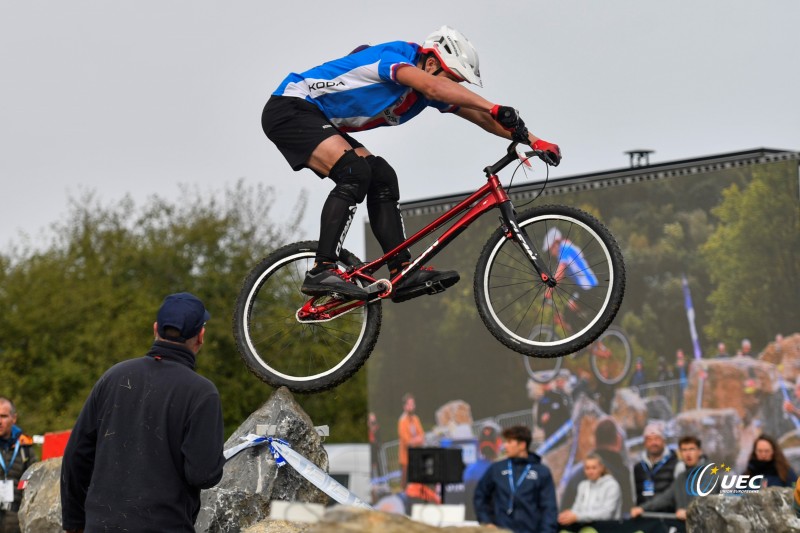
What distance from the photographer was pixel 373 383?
22891 mm

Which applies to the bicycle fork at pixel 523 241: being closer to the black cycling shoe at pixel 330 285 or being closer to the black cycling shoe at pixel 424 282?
the black cycling shoe at pixel 424 282

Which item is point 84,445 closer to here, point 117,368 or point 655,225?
point 117,368

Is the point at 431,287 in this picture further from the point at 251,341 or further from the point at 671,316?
the point at 671,316

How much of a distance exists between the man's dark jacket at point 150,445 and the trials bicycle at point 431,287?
1.75 metres

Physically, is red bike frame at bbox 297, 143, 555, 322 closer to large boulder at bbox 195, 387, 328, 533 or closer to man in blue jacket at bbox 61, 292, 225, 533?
large boulder at bbox 195, 387, 328, 533

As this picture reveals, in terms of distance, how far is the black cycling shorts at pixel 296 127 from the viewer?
22.6 feet

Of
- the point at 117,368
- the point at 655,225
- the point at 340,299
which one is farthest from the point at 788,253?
the point at 117,368

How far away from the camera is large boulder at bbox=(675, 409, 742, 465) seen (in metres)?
17.7

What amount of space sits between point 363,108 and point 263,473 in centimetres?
210

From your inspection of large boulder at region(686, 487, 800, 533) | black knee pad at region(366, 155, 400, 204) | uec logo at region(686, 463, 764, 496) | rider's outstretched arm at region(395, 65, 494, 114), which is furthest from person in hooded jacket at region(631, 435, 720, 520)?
rider's outstretched arm at region(395, 65, 494, 114)

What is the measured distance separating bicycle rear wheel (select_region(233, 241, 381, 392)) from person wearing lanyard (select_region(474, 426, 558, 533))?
2.99 meters

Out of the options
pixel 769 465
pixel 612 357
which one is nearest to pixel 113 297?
pixel 612 357

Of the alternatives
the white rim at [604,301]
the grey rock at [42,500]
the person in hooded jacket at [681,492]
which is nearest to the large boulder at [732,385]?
the person in hooded jacket at [681,492]

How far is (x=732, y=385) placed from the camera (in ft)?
59.5
